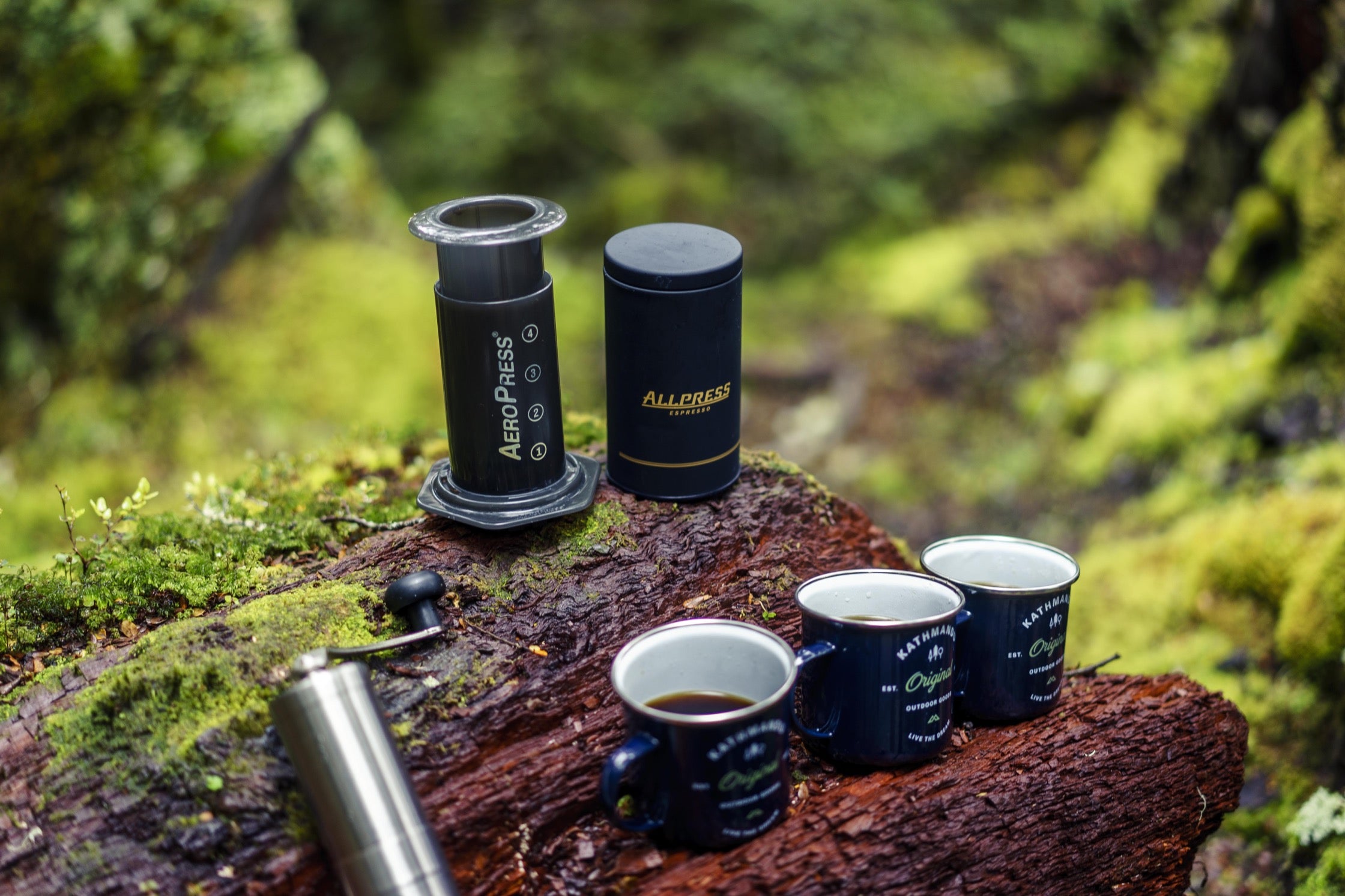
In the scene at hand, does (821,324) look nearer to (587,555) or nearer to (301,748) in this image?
(587,555)

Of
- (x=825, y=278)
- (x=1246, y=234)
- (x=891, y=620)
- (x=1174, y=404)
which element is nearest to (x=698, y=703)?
(x=891, y=620)

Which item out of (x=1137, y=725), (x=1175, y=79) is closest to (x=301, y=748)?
(x=1137, y=725)

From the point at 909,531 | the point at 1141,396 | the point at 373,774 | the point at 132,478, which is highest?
the point at 373,774

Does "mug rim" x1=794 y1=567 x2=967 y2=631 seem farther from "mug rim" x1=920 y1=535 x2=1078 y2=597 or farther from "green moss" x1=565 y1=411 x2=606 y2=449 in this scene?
"green moss" x1=565 y1=411 x2=606 y2=449

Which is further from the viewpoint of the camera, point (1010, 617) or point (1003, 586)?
point (1003, 586)

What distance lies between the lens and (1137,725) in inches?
120

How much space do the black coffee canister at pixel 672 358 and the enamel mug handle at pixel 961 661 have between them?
98 cm

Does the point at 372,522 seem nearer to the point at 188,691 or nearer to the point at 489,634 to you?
the point at 489,634

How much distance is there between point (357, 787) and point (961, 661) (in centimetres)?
178

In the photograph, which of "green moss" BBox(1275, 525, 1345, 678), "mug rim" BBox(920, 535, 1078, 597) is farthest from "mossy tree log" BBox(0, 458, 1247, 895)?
"green moss" BBox(1275, 525, 1345, 678)

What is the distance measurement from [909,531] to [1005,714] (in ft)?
12.5

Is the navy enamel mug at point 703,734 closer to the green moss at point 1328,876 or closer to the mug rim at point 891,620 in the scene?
the mug rim at point 891,620

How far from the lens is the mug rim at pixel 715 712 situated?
2.31m

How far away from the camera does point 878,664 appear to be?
263 cm
